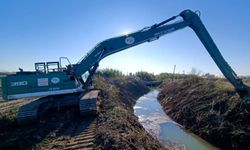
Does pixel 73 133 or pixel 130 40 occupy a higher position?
pixel 130 40

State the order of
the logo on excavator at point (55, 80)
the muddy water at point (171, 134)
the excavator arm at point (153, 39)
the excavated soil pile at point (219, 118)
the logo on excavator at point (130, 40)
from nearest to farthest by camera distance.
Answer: the excavated soil pile at point (219, 118) → the logo on excavator at point (55, 80) → the muddy water at point (171, 134) → the excavator arm at point (153, 39) → the logo on excavator at point (130, 40)

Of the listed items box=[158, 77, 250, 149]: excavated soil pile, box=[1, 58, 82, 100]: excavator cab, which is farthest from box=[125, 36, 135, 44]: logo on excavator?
box=[158, 77, 250, 149]: excavated soil pile

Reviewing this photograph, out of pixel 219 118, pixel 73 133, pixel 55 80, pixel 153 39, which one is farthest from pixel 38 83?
pixel 219 118

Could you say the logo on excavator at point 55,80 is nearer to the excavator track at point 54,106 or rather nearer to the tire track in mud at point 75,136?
the excavator track at point 54,106

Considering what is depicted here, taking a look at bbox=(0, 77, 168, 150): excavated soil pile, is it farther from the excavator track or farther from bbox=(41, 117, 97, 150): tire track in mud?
the excavator track

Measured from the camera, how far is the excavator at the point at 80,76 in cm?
1160

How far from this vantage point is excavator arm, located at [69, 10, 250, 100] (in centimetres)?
1356

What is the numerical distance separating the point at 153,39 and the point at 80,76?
4491 millimetres

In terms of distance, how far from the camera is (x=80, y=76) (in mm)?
13359

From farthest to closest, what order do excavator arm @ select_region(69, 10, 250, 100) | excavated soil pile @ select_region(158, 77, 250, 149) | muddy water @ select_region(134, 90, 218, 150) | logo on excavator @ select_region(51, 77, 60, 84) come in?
excavator arm @ select_region(69, 10, 250, 100), muddy water @ select_region(134, 90, 218, 150), logo on excavator @ select_region(51, 77, 60, 84), excavated soil pile @ select_region(158, 77, 250, 149)

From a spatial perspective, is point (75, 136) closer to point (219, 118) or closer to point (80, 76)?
point (80, 76)

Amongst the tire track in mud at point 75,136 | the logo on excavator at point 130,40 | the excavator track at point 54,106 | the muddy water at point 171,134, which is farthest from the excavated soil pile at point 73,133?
the logo on excavator at point 130,40

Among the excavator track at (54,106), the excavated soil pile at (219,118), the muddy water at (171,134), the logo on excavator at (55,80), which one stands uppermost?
the logo on excavator at (55,80)

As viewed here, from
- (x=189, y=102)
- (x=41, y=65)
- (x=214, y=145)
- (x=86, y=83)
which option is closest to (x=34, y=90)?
(x=41, y=65)
